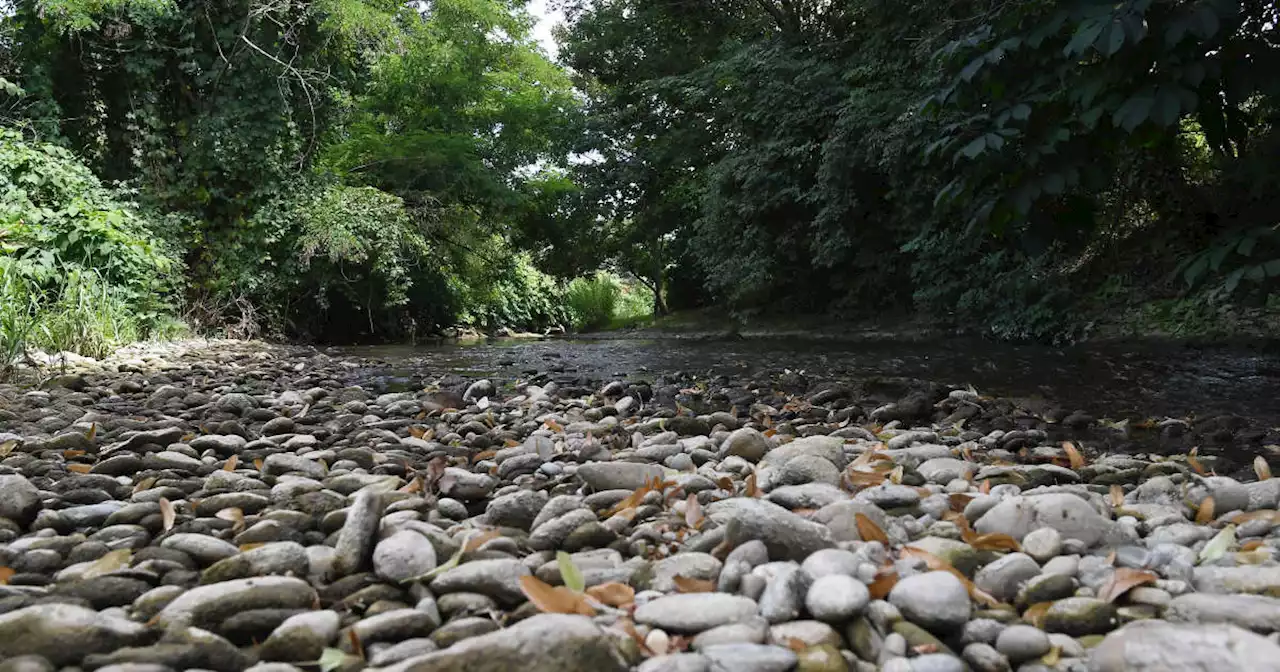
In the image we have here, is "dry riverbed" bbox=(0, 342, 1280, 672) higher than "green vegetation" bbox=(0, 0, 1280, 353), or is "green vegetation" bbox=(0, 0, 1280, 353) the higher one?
"green vegetation" bbox=(0, 0, 1280, 353)

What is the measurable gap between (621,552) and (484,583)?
0.35 m

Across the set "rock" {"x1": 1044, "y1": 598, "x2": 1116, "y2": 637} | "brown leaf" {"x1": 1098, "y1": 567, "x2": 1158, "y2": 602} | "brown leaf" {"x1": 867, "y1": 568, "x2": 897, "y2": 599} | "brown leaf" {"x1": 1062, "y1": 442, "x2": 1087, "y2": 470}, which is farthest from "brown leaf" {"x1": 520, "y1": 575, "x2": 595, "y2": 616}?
"brown leaf" {"x1": 1062, "y1": 442, "x2": 1087, "y2": 470}

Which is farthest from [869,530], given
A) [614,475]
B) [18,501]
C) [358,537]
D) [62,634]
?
[18,501]

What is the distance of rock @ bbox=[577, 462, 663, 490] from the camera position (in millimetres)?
1973

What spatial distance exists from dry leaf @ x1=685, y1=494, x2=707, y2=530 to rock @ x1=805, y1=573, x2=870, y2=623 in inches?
18.8

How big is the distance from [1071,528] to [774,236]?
8.91 metres

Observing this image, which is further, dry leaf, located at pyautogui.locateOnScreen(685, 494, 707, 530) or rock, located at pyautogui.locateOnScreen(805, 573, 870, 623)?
dry leaf, located at pyautogui.locateOnScreen(685, 494, 707, 530)

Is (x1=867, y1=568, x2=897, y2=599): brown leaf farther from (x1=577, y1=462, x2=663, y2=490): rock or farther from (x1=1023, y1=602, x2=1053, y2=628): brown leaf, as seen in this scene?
(x1=577, y1=462, x2=663, y2=490): rock

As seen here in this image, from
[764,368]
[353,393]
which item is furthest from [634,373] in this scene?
[353,393]

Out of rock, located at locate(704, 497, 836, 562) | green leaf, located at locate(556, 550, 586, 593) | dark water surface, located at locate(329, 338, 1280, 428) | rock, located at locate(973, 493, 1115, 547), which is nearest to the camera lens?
green leaf, located at locate(556, 550, 586, 593)

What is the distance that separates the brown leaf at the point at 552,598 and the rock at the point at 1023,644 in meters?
0.60

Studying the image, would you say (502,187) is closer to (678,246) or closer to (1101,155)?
(678,246)

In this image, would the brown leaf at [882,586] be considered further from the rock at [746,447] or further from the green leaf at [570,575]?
the rock at [746,447]

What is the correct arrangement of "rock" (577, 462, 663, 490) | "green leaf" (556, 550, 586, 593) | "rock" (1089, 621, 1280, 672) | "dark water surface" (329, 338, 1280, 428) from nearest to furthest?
"rock" (1089, 621, 1280, 672) → "green leaf" (556, 550, 586, 593) → "rock" (577, 462, 663, 490) → "dark water surface" (329, 338, 1280, 428)
